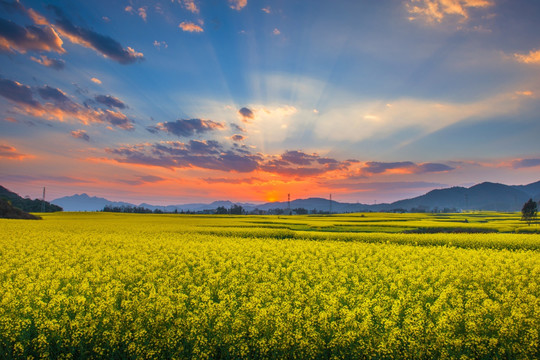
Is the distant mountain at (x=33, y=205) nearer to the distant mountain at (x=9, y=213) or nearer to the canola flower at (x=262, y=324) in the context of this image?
the distant mountain at (x=9, y=213)

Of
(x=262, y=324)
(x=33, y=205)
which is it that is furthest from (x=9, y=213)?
(x=262, y=324)

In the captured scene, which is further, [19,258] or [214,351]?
[19,258]

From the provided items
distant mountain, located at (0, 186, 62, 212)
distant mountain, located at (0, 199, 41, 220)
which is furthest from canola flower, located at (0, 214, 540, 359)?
distant mountain, located at (0, 186, 62, 212)

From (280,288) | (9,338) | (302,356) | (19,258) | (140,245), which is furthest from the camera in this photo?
(140,245)

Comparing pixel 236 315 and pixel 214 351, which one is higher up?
pixel 236 315

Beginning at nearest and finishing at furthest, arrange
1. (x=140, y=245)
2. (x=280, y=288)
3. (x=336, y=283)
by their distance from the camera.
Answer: (x=280, y=288)
(x=336, y=283)
(x=140, y=245)

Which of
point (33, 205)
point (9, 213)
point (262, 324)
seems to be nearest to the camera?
point (262, 324)

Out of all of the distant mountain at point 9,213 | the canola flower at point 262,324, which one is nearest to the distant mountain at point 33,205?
the distant mountain at point 9,213

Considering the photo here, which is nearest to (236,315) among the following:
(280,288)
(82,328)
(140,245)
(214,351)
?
(214,351)

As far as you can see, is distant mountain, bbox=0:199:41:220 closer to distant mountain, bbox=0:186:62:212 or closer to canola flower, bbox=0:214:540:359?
distant mountain, bbox=0:186:62:212

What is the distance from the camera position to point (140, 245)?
2264cm

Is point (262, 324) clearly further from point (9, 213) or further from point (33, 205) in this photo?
point (33, 205)

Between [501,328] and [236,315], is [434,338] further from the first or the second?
[236,315]

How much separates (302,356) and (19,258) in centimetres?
1730
